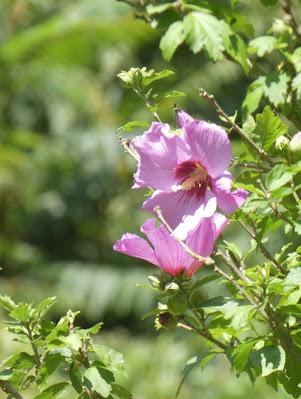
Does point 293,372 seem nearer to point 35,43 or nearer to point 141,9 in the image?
point 141,9

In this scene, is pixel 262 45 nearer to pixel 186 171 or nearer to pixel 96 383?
pixel 186 171

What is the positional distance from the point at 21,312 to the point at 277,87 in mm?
501

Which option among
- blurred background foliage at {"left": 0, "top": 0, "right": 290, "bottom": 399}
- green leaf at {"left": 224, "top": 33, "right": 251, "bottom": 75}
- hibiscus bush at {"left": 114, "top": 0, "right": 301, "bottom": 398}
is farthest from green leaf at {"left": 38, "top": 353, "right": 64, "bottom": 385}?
blurred background foliage at {"left": 0, "top": 0, "right": 290, "bottom": 399}

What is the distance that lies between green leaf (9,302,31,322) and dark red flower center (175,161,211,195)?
0.22 meters

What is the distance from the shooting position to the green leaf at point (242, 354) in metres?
1.09

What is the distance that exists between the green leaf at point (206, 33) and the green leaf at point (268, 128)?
39cm

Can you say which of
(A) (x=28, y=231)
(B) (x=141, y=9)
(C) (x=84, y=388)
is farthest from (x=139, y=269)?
(C) (x=84, y=388)

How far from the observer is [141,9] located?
5.40 ft

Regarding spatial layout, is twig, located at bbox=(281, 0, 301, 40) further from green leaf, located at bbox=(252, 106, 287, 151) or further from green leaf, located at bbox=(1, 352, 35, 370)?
green leaf, located at bbox=(1, 352, 35, 370)

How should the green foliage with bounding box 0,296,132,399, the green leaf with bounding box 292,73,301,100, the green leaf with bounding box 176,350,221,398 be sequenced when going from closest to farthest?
the green foliage with bounding box 0,296,132,399 < the green leaf with bounding box 176,350,221,398 < the green leaf with bounding box 292,73,301,100

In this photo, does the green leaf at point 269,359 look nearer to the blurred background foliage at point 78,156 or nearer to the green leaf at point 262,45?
the green leaf at point 262,45

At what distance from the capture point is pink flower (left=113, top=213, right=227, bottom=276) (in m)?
1.06

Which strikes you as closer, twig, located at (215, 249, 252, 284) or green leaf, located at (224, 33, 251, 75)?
twig, located at (215, 249, 252, 284)

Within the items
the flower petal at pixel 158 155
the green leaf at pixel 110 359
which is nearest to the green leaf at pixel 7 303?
the green leaf at pixel 110 359
